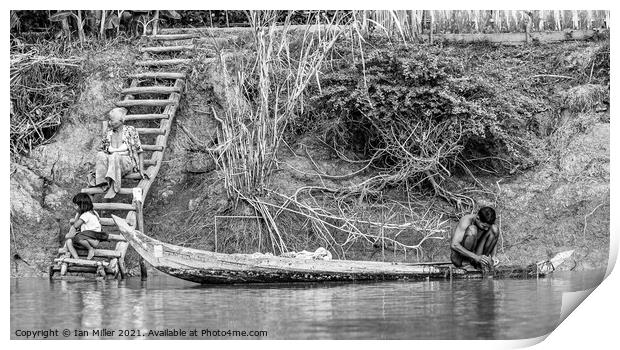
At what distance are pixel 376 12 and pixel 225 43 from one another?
2.20 metres

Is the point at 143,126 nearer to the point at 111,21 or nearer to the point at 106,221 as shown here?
the point at 111,21

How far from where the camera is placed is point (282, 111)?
14938 mm

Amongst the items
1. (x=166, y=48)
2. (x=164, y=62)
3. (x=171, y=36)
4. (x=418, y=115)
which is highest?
(x=171, y=36)

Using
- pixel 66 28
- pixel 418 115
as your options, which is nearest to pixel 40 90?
pixel 66 28

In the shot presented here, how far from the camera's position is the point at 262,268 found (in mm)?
12297

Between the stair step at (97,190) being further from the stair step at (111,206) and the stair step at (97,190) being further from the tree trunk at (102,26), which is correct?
the tree trunk at (102,26)

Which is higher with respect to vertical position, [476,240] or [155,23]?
[155,23]

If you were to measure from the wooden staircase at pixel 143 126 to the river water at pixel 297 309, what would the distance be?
1.05 feet

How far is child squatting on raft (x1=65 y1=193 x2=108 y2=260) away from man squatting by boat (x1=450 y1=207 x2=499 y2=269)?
3.97m

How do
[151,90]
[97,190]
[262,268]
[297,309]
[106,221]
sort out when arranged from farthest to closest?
1. [151,90]
2. [97,190]
3. [106,221]
4. [262,268]
5. [297,309]

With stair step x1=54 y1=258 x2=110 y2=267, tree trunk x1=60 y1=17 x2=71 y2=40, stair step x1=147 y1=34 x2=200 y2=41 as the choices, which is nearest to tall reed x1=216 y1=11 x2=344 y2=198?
stair step x1=147 y1=34 x2=200 y2=41

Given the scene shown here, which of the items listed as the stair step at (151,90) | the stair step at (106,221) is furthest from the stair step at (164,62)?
the stair step at (106,221)

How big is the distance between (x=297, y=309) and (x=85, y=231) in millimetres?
3363

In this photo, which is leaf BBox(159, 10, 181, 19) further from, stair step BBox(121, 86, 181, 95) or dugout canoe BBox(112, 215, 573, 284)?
dugout canoe BBox(112, 215, 573, 284)
